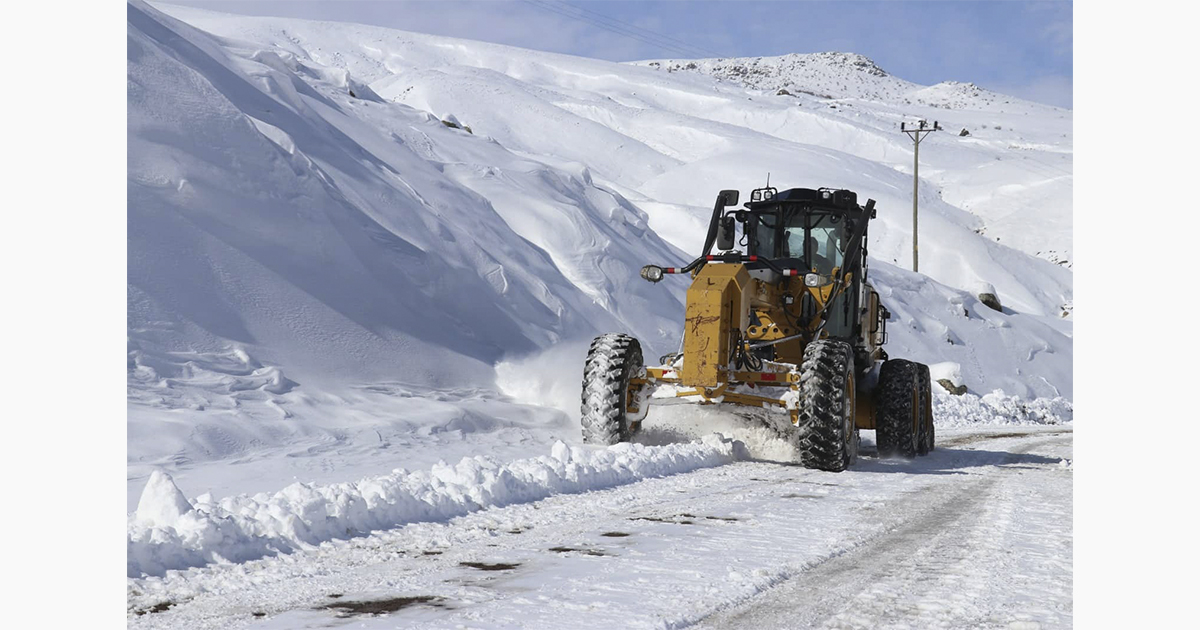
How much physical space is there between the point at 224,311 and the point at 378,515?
19.7 ft

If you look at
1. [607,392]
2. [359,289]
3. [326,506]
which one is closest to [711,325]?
[607,392]

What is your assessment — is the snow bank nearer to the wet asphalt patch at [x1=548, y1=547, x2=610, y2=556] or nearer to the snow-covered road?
the snow-covered road

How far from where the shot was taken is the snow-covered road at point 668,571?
3.96 metres

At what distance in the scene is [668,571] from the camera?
473 centimetres

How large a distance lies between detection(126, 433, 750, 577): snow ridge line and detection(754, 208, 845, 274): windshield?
4.05 m

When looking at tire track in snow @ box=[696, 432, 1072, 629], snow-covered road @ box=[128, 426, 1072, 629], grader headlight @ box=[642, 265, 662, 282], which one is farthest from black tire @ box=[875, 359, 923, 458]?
tire track in snow @ box=[696, 432, 1072, 629]

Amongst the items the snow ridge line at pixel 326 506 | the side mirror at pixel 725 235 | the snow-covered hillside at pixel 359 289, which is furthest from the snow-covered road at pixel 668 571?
the side mirror at pixel 725 235

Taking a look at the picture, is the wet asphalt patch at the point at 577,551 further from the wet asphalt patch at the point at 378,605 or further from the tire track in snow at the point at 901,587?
the wet asphalt patch at the point at 378,605

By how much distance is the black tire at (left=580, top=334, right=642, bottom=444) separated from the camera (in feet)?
31.0

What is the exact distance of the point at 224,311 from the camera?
10.9 metres

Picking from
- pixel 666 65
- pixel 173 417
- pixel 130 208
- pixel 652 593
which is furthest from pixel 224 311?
pixel 666 65

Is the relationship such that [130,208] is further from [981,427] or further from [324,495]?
[981,427]

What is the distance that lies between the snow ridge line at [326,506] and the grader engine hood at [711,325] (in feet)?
4.57

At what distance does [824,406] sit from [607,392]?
1960 millimetres
